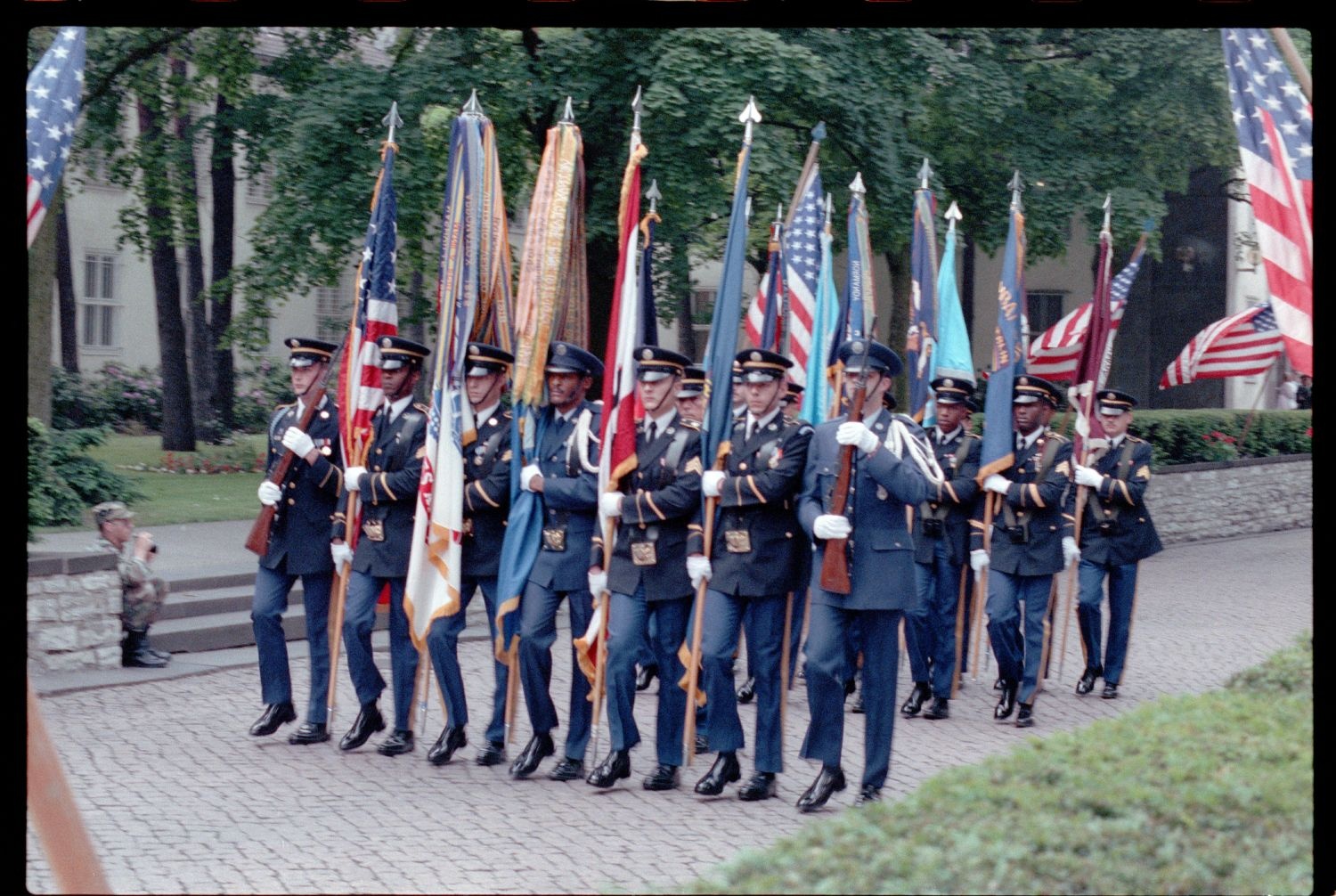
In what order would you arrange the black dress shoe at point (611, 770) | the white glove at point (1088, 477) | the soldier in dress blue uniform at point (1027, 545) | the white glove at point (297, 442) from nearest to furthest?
→ the black dress shoe at point (611, 770) < the white glove at point (297, 442) < the soldier in dress blue uniform at point (1027, 545) < the white glove at point (1088, 477)

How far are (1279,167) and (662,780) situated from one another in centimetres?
406

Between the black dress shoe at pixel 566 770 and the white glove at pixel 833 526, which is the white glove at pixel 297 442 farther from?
the white glove at pixel 833 526

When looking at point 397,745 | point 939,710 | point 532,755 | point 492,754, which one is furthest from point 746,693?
point 397,745

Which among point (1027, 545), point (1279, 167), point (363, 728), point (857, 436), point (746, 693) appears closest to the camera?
point (1279, 167)

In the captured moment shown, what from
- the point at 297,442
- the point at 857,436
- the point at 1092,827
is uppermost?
the point at 857,436

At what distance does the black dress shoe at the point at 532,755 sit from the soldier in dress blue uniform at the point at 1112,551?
171 inches

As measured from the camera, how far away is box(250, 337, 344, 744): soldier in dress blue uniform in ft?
29.0

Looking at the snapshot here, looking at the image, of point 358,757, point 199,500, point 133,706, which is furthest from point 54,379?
point 358,757

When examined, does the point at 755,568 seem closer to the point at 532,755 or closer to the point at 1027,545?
the point at 532,755

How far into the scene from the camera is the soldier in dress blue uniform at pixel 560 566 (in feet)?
27.1

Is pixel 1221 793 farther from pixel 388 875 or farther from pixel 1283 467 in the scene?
pixel 1283 467

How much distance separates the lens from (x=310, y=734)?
883 centimetres

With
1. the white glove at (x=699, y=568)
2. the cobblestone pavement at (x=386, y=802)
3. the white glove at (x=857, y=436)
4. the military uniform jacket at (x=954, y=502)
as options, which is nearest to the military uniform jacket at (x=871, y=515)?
→ the white glove at (x=857, y=436)

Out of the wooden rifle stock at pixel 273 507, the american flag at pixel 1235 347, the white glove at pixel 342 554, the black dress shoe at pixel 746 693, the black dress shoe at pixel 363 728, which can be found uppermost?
the american flag at pixel 1235 347
